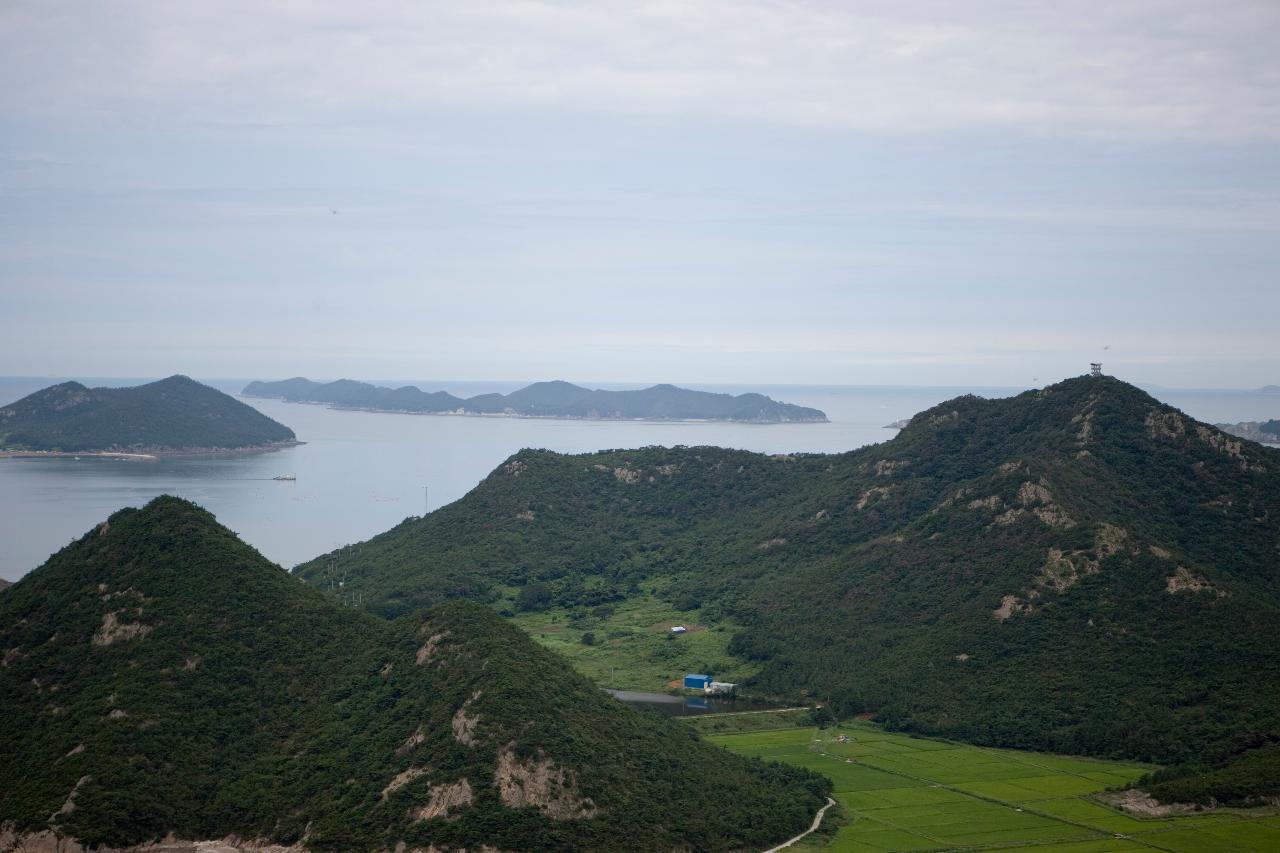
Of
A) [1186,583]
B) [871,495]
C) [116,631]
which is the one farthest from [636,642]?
[116,631]

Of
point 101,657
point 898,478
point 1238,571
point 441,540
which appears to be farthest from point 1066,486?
point 101,657

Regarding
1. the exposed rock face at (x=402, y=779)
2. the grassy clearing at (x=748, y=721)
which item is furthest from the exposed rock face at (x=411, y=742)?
the grassy clearing at (x=748, y=721)

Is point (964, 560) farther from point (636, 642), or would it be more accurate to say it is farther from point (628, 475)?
point (628, 475)

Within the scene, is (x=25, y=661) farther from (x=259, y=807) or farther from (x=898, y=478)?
(x=898, y=478)

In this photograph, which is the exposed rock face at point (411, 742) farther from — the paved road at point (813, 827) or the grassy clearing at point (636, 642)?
the grassy clearing at point (636, 642)

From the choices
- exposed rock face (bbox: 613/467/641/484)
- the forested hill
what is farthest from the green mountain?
exposed rock face (bbox: 613/467/641/484)
